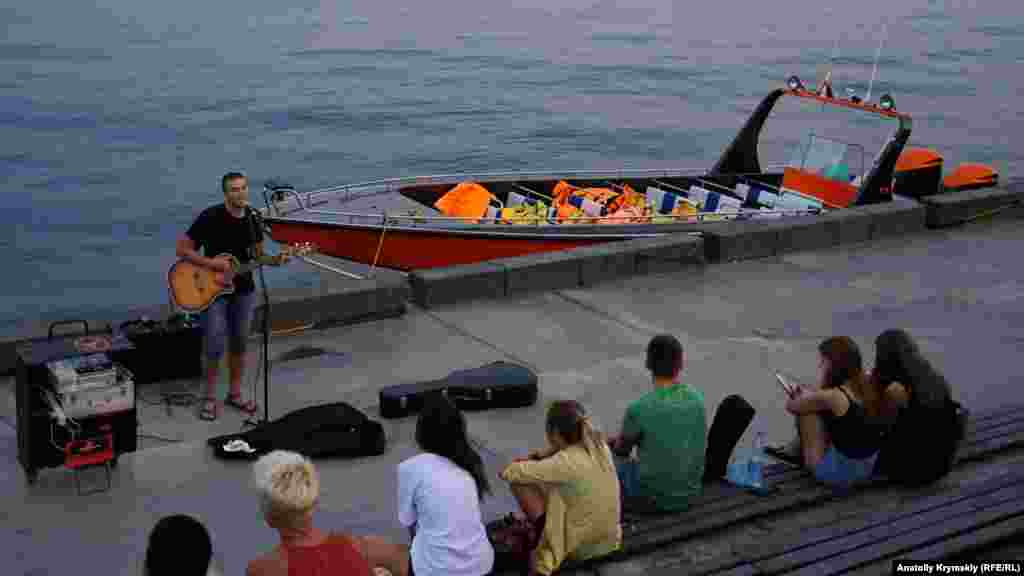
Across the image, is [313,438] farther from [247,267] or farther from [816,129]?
[816,129]

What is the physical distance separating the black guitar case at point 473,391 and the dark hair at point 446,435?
10.3 feet

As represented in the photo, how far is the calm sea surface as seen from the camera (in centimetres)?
2673

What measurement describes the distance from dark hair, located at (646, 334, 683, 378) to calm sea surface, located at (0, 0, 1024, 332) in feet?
51.8

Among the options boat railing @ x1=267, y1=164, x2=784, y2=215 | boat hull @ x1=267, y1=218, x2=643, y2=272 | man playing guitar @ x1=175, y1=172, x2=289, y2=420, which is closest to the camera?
man playing guitar @ x1=175, y1=172, x2=289, y2=420

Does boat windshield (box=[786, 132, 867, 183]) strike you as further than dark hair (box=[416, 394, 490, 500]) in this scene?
Yes

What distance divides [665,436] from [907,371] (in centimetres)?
133

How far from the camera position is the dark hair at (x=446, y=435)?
5.75 meters

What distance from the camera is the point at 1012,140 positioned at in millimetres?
37125

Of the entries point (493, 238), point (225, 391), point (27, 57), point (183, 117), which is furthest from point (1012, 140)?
point (225, 391)

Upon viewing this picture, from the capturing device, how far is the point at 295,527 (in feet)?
16.3

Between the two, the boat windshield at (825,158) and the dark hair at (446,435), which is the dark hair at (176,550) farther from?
the boat windshield at (825,158)

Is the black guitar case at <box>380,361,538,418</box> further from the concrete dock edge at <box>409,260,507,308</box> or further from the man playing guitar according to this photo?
the concrete dock edge at <box>409,260,507,308</box>

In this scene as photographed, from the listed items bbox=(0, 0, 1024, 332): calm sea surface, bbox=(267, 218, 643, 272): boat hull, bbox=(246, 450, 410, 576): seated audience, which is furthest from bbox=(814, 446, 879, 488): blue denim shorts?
bbox=(0, 0, 1024, 332): calm sea surface

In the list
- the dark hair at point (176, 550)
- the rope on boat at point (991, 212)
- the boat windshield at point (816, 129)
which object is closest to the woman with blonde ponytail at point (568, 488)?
the dark hair at point (176, 550)
